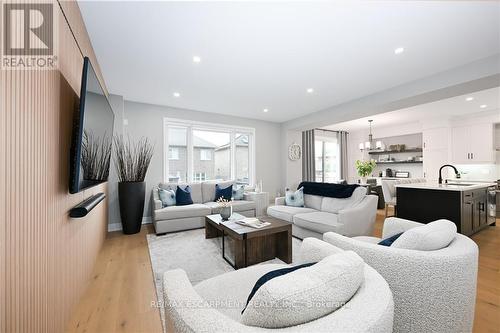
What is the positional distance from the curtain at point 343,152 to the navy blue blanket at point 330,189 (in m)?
4.37

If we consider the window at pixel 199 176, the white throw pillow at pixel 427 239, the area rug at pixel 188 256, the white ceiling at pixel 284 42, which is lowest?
the area rug at pixel 188 256

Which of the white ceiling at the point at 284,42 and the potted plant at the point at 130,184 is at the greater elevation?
the white ceiling at the point at 284,42

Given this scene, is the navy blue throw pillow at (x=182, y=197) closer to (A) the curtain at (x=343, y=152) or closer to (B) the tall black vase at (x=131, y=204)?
(B) the tall black vase at (x=131, y=204)

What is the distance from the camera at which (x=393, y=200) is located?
15.2 feet

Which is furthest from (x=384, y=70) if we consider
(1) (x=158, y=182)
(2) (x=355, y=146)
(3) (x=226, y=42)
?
(2) (x=355, y=146)

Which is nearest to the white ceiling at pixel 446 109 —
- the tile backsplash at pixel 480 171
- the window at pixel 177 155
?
the tile backsplash at pixel 480 171

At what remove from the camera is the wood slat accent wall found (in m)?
0.97

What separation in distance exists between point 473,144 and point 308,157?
3987mm

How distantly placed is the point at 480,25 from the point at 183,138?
15.7ft

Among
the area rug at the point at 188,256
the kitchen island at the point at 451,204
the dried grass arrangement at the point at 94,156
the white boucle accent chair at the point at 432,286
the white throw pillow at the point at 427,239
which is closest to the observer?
the white boucle accent chair at the point at 432,286

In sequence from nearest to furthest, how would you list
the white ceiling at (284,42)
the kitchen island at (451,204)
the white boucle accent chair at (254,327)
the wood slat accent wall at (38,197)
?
the white boucle accent chair at (254,327)
the wood slat accent wall at (38,197)
the white ceiling at (284,42)
the kitchen island at (451,204)

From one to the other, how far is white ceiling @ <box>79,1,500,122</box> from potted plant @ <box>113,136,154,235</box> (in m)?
1.17

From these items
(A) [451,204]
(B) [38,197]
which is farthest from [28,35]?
(A) [451,204]

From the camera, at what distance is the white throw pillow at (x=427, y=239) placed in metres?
1.23
